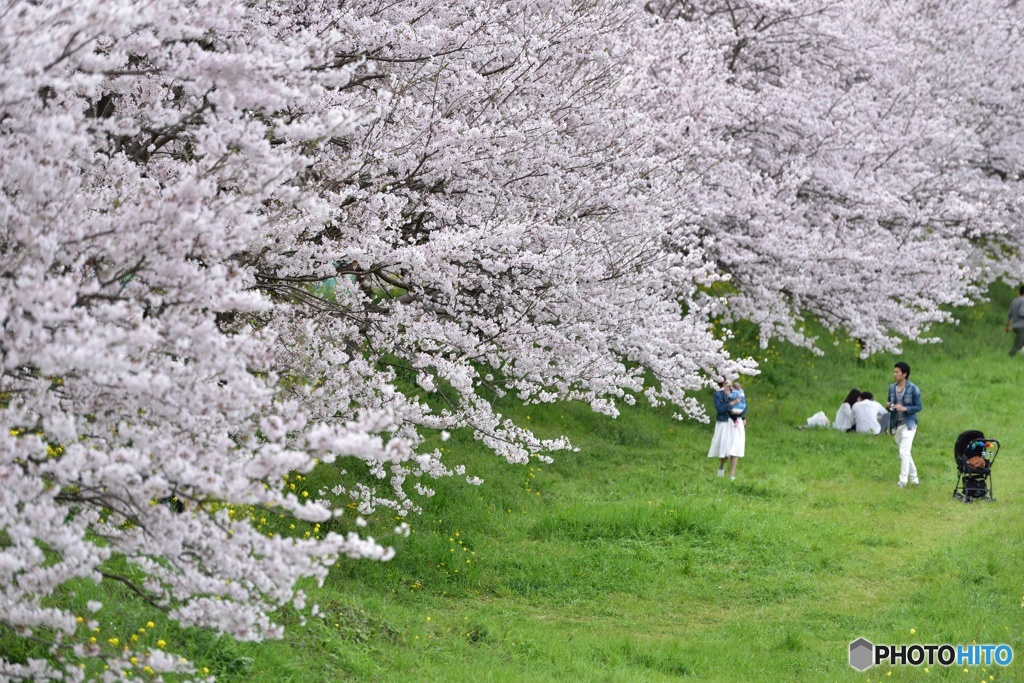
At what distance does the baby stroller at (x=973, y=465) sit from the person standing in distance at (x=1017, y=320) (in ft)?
36.3

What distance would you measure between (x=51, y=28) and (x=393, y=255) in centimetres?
350

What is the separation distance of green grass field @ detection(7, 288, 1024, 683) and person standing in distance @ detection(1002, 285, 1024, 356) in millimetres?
7130

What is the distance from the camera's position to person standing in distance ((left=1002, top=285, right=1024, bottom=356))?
23.5 metres

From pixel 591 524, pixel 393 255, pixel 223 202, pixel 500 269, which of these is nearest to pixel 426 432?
pixel 591 524

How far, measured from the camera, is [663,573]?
1074 centimetres

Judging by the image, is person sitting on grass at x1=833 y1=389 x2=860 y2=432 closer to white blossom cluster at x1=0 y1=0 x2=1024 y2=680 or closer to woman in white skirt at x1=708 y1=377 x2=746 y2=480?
white blossom cluster at x1=0 y1=0 x2=1024 y2=680

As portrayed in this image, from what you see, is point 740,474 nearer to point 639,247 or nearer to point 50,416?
point 639,247

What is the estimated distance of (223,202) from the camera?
A: 495 centimetres

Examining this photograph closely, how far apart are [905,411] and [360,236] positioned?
366 inches

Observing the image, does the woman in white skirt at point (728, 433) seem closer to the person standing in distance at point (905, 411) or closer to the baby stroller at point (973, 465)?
the person standing in distance at point (905, 411)

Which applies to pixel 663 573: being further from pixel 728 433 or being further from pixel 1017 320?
pixel 1017 320

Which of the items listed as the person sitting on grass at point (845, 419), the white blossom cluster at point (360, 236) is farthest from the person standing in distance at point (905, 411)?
the person sitting on grass at point (845, 419)

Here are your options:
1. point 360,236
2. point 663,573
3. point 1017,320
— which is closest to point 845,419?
point 1017,320

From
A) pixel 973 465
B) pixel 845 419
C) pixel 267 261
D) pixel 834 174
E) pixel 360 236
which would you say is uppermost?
pixel 834 174
